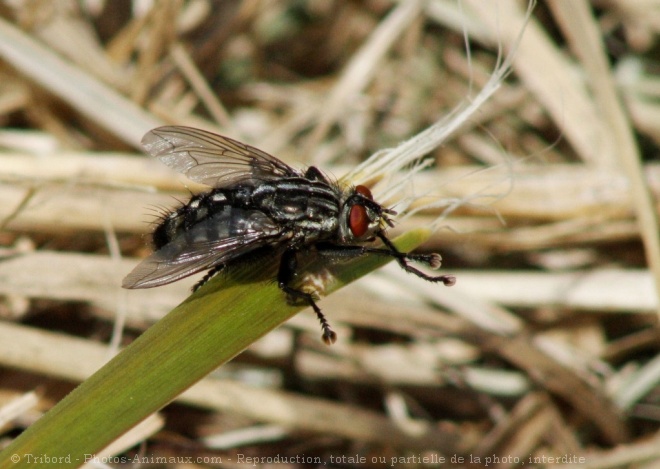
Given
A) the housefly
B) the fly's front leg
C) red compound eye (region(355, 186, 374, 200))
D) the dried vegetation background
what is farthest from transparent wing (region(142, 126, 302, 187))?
the fly's front leg

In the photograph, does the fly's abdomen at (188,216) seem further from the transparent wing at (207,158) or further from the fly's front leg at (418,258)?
the fly's front leg at (418,258)

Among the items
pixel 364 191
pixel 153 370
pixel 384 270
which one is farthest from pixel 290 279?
pixel 384 270

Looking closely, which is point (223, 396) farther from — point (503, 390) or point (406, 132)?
point (406, 132)

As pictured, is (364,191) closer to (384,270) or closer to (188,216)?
(188,216)

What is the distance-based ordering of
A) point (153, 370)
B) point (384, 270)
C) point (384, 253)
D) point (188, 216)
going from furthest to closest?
point (384, 270)
point (188, 216)
point (384, 253)
point (153, 370)

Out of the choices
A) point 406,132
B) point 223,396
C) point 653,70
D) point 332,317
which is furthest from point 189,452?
point 653,70

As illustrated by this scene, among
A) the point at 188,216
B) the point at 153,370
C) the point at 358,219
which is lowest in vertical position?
the point at 153,370

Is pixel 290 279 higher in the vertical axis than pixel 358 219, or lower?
lower

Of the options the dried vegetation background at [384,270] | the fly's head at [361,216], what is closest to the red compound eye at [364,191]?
the fly's head at [361,216]
